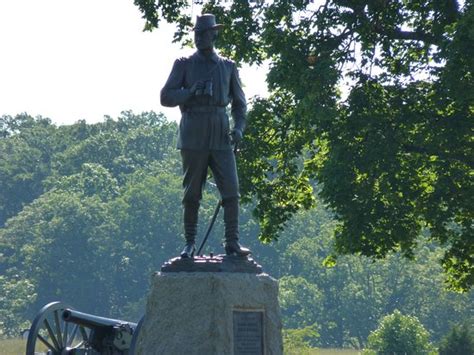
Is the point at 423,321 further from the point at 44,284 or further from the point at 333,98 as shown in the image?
the point at 333,98

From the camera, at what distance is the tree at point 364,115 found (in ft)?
94.7

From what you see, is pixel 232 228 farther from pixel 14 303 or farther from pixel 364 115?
pixel 14 303

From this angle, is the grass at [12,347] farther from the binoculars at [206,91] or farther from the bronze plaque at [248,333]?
the binoculars at [206,91]

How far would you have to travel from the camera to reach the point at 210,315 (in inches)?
666

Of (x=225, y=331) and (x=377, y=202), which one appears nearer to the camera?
(x=225, y=331)

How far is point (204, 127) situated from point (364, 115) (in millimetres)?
12020

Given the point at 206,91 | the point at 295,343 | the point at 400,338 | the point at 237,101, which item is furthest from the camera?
the point at 295,343

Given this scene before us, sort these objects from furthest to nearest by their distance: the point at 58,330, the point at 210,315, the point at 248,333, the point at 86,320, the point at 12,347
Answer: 1. the point at 12,347
2. the point at 58,330
3. the point at 86,320
4. the point at 248,333
5. the point at 210,315

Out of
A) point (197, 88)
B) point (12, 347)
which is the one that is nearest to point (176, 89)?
point (197, 88)

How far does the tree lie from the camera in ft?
94.7

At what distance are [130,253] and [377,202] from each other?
60237 millimetres

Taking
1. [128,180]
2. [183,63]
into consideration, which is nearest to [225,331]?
[183,63]

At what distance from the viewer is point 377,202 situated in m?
29.3

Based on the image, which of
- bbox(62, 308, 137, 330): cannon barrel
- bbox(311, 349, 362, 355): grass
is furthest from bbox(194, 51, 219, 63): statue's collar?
bbox(311, 349, 362, 355): grass
